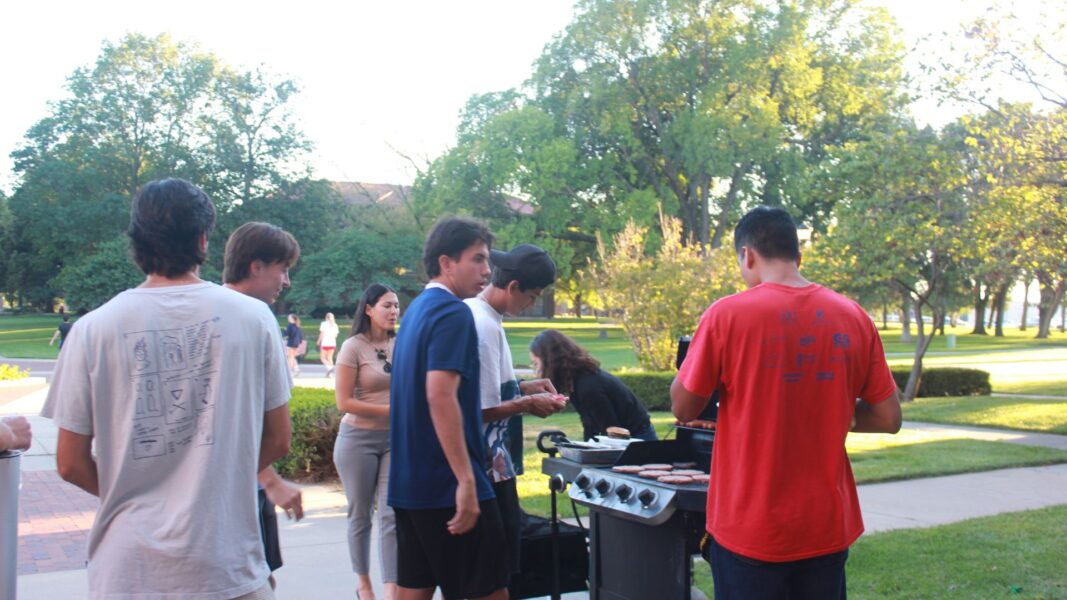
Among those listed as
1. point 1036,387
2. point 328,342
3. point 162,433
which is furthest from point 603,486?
point 1036,387

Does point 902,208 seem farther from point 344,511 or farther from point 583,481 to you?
point 583,481

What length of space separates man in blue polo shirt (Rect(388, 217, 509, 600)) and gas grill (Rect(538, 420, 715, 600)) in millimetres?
927

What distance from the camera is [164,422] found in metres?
2.58

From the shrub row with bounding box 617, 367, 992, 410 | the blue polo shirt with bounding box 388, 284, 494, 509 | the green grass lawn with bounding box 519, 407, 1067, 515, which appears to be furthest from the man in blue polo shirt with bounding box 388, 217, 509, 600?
the shrub row with bounding box 617, 367, 992, 410

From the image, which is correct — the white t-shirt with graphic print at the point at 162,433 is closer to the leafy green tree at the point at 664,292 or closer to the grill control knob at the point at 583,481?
the grill control knob at the point at 583,481

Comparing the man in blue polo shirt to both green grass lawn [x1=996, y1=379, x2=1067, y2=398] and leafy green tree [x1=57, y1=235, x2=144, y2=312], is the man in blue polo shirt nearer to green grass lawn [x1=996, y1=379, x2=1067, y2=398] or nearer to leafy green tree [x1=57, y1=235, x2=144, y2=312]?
green grass lawn [x1=996, y1=379, x2=1067, y2=398]

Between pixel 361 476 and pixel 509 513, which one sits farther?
pixel 361 476

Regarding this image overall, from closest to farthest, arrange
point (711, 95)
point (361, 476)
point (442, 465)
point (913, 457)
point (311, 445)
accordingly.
Result: point (442, 465)
point (361, 476)
point (311, 445)
point (913, 457)
point (711, 95)

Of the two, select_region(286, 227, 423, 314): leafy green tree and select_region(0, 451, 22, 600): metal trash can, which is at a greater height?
select_region(286, 227, 423, 314): leafy green tree

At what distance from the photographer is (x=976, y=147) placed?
52.5 ft

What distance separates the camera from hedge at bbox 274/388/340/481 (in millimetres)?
9969

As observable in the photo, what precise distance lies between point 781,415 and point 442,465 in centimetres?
124

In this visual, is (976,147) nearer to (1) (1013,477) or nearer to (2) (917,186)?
(2) (917,186)

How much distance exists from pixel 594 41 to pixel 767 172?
9.06 meters
